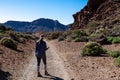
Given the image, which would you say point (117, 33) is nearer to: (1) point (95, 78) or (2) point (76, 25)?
(1) point (95, 78)

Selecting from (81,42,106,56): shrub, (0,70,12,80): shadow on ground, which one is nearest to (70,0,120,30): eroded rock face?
(81,42,106,56): shrub

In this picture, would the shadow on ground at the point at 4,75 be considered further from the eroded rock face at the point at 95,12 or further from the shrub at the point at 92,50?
the eroded rock face at the point at 95,12

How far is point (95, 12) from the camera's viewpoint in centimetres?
10219

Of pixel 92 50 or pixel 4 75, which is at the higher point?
pixel 92 50

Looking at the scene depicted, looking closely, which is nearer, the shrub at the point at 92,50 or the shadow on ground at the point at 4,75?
the shadow on ground at the point at 4,75

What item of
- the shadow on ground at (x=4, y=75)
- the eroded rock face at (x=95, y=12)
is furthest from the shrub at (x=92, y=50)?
the eroded rock face at (x=95, y=12)

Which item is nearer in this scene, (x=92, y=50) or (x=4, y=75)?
(x=4, y=75)

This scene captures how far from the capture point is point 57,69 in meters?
17.6

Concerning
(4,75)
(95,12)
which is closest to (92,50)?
(4,75)

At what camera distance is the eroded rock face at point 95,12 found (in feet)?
298

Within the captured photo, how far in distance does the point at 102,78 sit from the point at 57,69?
142 inches

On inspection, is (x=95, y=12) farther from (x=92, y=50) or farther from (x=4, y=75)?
(x=4, y=75)

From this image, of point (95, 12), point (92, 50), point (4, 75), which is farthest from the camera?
point (95, 12)

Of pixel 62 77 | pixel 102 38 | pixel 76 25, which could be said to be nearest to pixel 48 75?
pixel 62 77
